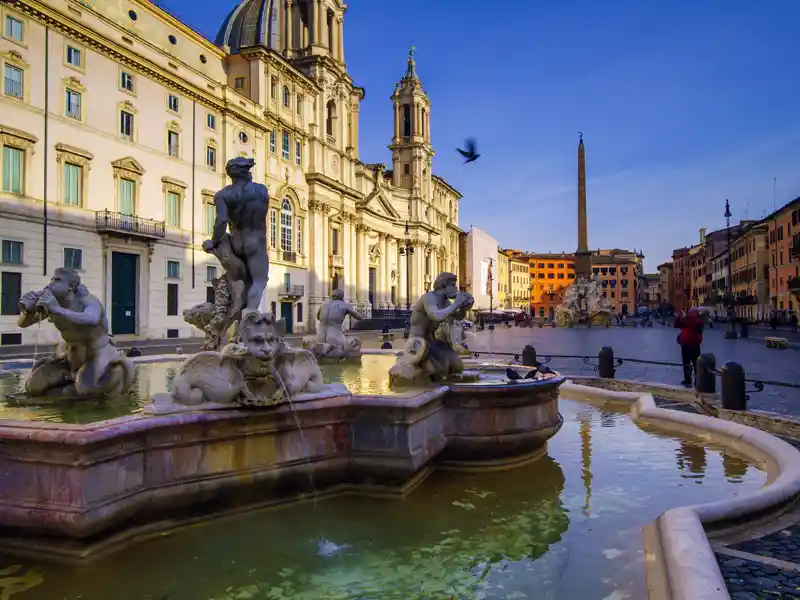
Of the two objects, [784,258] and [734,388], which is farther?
[784,258]

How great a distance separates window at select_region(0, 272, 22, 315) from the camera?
76.6ft

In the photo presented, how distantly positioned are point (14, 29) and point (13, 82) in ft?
6.62

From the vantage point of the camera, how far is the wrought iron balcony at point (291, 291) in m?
41.3

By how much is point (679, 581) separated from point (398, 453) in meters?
2.36

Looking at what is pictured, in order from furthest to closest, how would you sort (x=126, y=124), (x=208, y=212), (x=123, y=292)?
(x=208, y=212) < (x=126, y=124) < (x=123, y=292)

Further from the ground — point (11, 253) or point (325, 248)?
point (325, 248)

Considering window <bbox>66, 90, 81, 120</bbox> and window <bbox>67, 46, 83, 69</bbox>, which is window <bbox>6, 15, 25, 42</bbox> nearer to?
window <bbox>67, 46, 83, 69</bbox>

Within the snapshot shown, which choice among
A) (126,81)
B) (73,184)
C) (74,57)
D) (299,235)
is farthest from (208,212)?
(74,57)

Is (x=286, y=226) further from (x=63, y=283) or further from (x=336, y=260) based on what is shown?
(x=63, y=283)

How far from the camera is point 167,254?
31.6m

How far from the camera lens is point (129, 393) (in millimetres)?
5984

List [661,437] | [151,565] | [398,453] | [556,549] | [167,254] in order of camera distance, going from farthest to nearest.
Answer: [167,254], [661,437], [398,453], [556,549], [151,565]

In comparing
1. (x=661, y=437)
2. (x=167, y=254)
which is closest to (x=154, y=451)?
(x=661, y=437)

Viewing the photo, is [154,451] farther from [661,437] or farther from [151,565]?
[661,437]
